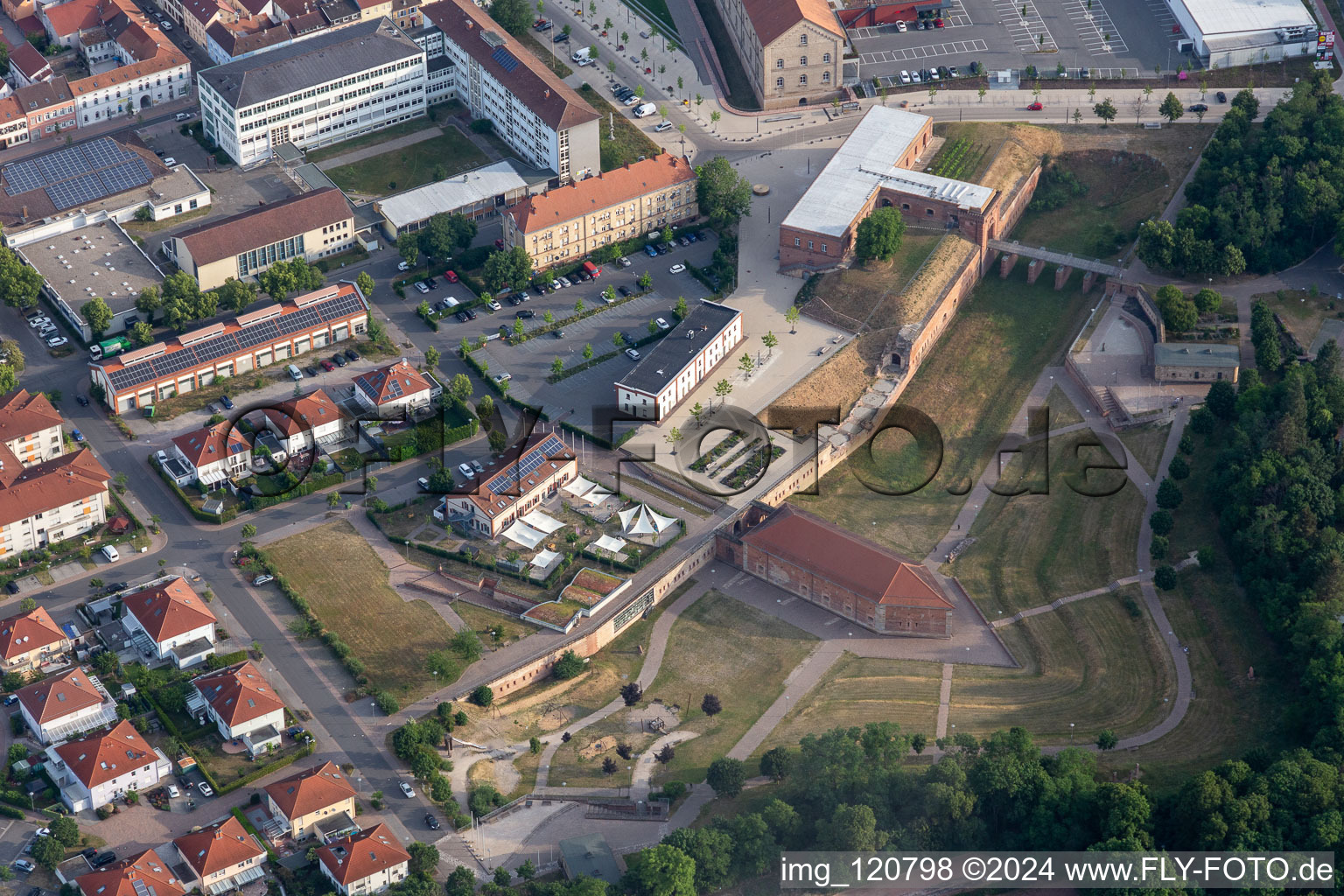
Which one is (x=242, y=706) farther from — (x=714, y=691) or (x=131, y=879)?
(x=714, y=691)

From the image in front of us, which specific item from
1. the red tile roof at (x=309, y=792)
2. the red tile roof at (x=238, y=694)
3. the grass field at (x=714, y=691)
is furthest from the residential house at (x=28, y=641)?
the grass field at (x=714, y=691)

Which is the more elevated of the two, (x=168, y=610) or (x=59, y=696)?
(x=168, y=610)

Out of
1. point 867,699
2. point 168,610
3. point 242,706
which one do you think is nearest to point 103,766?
point 242,706

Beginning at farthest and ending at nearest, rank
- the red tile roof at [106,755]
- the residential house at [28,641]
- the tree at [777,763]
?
the residential house at [28,641], the tree at [777,763], the red tile roof at [106,755]

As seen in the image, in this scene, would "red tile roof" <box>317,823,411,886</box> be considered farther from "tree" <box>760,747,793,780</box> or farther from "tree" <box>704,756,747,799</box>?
"tree" <box>760,747,793,780</box>

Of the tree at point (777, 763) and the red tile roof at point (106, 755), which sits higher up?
the red tile roof at point (106, 755)

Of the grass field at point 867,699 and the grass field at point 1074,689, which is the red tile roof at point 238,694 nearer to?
the grass field at point 867,699

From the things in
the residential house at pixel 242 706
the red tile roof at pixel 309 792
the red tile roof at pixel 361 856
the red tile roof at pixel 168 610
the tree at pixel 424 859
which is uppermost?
the red tile roof at pixel 168 610

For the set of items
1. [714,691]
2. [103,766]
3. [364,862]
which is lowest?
[714,691]
